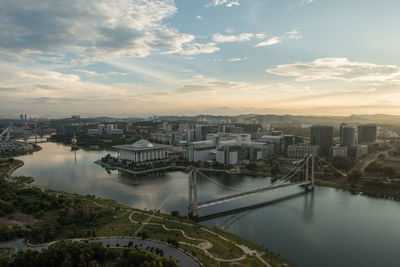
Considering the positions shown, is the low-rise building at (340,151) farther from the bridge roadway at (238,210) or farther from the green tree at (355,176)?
the bridge roadway at (238,210)

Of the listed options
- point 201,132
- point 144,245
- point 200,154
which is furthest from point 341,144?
point 144,245

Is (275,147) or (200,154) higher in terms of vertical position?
(275,147)

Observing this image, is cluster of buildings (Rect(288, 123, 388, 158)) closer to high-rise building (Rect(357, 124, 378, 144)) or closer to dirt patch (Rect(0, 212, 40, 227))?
high-rise building (Rect(357, 124, 378, 144))

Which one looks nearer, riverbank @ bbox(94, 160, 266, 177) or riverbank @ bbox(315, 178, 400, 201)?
riverbank @ bbox(315, 178, 400, 201)

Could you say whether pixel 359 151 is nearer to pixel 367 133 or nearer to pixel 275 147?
pixel 275 147

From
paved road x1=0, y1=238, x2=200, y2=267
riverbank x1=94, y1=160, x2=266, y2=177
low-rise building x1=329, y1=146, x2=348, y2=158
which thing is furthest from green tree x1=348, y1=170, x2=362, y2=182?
paved road x1=0, y1=238, x2=200, y2=267

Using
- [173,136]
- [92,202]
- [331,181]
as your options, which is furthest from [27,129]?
[331,181]

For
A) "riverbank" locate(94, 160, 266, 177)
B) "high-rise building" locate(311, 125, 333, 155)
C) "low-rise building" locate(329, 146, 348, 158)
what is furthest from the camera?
"high-rise building" locate(311, 125, 333, 155)
